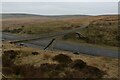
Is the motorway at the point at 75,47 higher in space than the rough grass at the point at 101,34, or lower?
lower

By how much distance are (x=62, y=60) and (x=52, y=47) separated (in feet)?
53.7

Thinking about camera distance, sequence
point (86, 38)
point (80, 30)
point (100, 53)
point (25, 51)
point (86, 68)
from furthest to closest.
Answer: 1. point (80, 30)
2. point (86, 38)
3. point (100, 53)
4. point (25, 51)
5. point (86, 68)

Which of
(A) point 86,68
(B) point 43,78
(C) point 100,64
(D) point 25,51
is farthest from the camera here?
(D) point 25,51

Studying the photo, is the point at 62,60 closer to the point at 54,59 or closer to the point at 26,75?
the point at 54,59

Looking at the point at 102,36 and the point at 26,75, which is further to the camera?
the point at 102,36

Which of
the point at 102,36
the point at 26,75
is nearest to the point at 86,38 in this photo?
the point at 102,36

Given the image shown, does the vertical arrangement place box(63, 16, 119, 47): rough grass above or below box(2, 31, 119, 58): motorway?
above

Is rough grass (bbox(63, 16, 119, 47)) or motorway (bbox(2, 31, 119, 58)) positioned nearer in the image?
motorway (bbox(2, 31, 119, 58))

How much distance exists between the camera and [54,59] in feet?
134

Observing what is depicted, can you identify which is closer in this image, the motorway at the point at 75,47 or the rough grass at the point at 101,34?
the motorway at the point at 75,47

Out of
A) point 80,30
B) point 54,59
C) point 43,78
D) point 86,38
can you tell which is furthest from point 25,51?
point 80,30

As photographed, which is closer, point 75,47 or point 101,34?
point 75,47

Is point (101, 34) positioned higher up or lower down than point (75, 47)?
higher up

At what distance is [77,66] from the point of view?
37.5m
